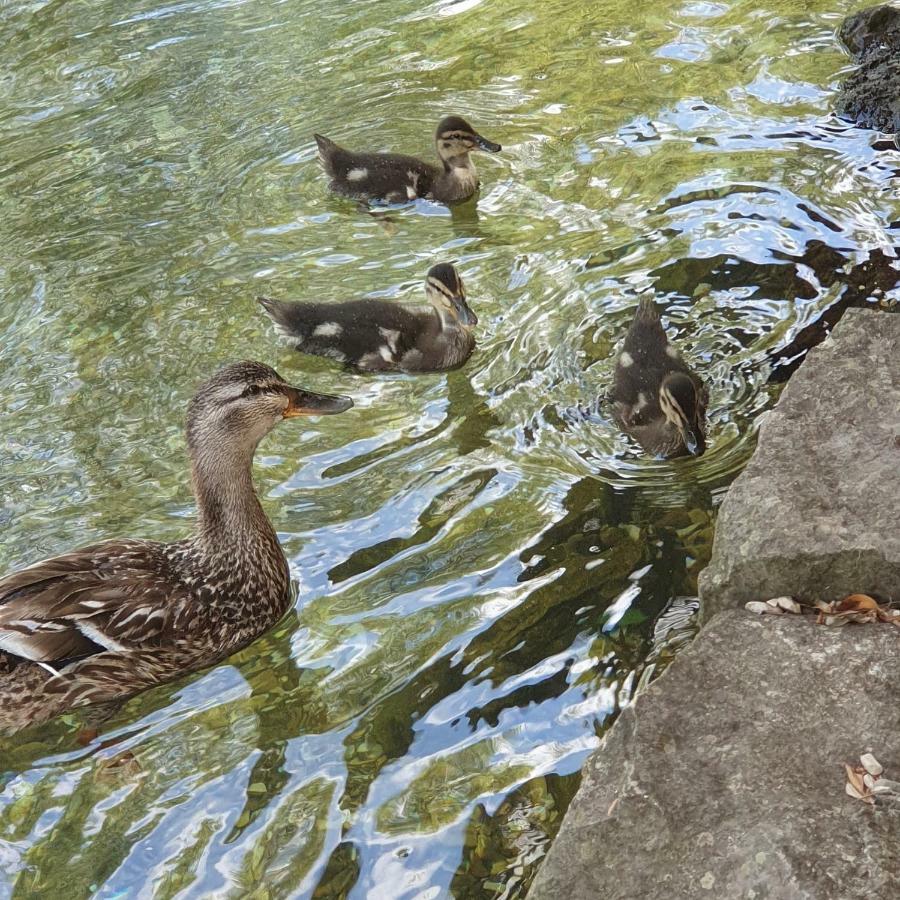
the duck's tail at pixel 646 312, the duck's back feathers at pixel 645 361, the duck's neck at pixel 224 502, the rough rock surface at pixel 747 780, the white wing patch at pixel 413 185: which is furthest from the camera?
the white wing patch at pixel 413 185

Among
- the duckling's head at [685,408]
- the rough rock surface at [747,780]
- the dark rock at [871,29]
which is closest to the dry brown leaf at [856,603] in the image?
the rough rock surface at [747,780]

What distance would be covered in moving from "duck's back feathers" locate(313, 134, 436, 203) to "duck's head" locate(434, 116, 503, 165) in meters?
0.12

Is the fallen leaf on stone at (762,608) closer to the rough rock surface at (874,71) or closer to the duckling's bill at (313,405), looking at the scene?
the duckling's bill at (313,405)

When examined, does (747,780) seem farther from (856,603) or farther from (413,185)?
(413,185)

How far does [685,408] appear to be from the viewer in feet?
13.2

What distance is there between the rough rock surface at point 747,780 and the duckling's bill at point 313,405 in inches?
65.8

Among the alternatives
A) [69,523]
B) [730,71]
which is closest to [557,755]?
[69,523]

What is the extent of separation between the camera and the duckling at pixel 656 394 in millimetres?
4047

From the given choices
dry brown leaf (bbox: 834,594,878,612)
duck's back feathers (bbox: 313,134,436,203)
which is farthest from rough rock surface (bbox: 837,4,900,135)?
dry brown leaf (bbox: 834,594,878,612)

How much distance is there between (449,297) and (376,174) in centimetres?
134

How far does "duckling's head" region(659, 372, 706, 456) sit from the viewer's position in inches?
158

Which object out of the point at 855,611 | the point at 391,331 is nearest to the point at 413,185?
the point at 391,331

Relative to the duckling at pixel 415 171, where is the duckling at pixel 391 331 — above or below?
below

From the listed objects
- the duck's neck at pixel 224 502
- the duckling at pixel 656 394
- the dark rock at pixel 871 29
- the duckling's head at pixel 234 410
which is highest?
the duckling's head at pixel 234 410
